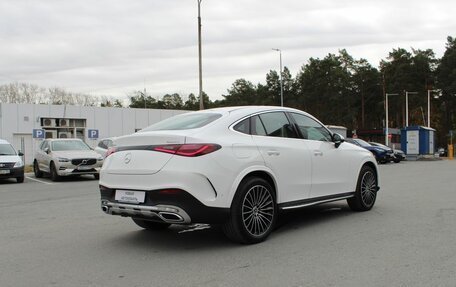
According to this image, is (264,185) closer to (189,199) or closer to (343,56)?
(189,199)

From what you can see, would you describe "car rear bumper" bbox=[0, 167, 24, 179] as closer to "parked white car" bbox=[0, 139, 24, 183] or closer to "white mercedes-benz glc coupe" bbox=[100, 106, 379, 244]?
"parked white car" bbox=[0, 139, 24, 183]

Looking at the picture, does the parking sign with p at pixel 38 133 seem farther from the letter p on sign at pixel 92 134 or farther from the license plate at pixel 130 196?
the license plate at pixel 130 196

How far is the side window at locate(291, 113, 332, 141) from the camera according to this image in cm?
707

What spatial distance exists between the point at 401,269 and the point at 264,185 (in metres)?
1.92

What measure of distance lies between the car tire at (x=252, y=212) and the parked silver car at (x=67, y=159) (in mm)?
12534

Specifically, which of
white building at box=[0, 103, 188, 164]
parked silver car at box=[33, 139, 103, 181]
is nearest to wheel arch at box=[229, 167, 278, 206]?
parked silver car at box=[33, 139, 103, 181]

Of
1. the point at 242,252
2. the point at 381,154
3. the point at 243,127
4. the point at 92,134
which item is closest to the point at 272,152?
the point at 243,127

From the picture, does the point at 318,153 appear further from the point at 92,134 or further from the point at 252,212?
the point at 92,134

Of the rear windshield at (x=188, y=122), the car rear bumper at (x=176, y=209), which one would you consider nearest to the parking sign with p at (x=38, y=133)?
the rear windshield at (x=188, y=122)

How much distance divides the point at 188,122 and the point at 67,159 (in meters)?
12.2

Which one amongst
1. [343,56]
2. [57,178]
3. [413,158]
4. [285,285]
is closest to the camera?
[285,285]

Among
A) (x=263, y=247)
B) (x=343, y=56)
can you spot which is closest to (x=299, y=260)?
(x=263, y=247)

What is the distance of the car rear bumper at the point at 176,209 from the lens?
211 inches

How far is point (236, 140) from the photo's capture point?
588 centimetres
